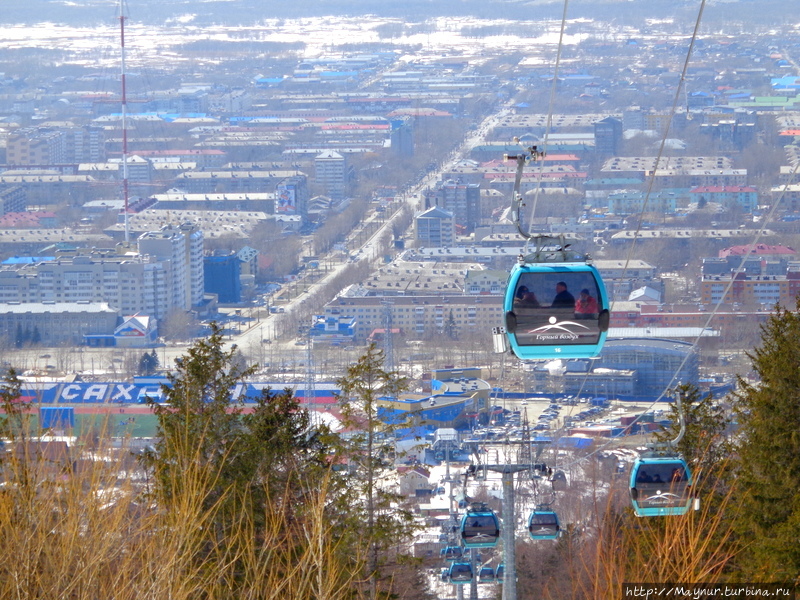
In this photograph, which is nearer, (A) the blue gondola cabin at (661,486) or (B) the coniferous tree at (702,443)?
(A) the blue gondola cabin at (661,486)

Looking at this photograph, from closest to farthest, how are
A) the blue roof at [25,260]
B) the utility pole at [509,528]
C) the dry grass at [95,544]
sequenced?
1. the dry grass at [95,544]
2. the utility pole at [509,528]
3. the blue roof at [25,260]

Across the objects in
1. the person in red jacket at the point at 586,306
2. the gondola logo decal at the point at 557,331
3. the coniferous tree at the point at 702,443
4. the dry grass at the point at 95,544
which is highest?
the person in red jacket at the point at 586,306

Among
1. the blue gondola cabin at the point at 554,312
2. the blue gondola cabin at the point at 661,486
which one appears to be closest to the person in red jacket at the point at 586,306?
the blue gondola cabin at the point at 554,312

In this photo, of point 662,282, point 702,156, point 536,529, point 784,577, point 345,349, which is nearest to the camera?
point 784,577

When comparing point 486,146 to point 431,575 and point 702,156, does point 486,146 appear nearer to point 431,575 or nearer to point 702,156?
point 702,156

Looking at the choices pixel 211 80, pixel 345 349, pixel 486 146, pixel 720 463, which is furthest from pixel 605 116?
pixel 720 463

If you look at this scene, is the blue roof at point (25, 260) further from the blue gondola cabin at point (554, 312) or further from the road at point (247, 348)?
the blue gondola cabin at point (554, 312)

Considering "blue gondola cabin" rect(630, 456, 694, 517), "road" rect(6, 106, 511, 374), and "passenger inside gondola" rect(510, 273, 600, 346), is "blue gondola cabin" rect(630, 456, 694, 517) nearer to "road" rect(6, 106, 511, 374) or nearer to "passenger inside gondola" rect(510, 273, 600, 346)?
"passenger inside gondola" rect(510, 273, 600, 346)

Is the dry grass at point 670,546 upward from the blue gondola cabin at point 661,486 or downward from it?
downward
